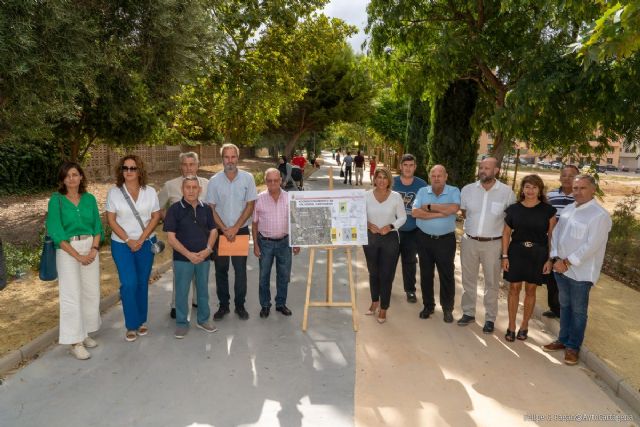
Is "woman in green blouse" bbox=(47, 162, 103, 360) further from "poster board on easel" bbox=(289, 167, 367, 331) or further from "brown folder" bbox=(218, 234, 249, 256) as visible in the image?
"poster board on easel" bbox=(289, 167, 367, 331)

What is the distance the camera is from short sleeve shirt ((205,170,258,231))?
5879 millimetres

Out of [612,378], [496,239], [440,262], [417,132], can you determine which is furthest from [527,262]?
[417,132]

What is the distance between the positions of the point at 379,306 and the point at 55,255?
382 centimetres

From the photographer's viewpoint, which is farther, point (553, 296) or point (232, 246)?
point (553, 296)

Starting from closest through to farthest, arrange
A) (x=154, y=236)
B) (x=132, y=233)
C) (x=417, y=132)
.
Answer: (x=132, y=233) < (x=154, y=236) < (x=417, y=132)

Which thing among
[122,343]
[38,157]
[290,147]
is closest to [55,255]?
[122,343]

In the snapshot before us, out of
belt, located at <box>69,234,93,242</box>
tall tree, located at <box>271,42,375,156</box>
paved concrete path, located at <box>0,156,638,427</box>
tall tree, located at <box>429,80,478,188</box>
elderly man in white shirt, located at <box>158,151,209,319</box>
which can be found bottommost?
paved concrete path, located at <box>0,156,638,427</box>

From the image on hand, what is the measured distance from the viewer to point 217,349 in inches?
201

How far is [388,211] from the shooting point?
5.79m

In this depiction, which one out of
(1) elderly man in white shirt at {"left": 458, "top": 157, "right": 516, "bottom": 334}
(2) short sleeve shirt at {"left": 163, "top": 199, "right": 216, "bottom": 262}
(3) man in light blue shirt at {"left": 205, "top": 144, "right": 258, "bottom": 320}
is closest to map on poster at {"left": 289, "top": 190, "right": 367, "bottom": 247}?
(3) man in light blue shirt at {"left": 205, "top": 144, "right": 258, "bottom": 320}

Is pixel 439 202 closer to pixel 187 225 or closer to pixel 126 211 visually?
pixel 187 225

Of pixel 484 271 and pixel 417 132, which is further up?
pixel 417 132

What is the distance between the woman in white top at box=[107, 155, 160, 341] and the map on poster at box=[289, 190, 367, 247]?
5.28ft

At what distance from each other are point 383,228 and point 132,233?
2.86 metres
